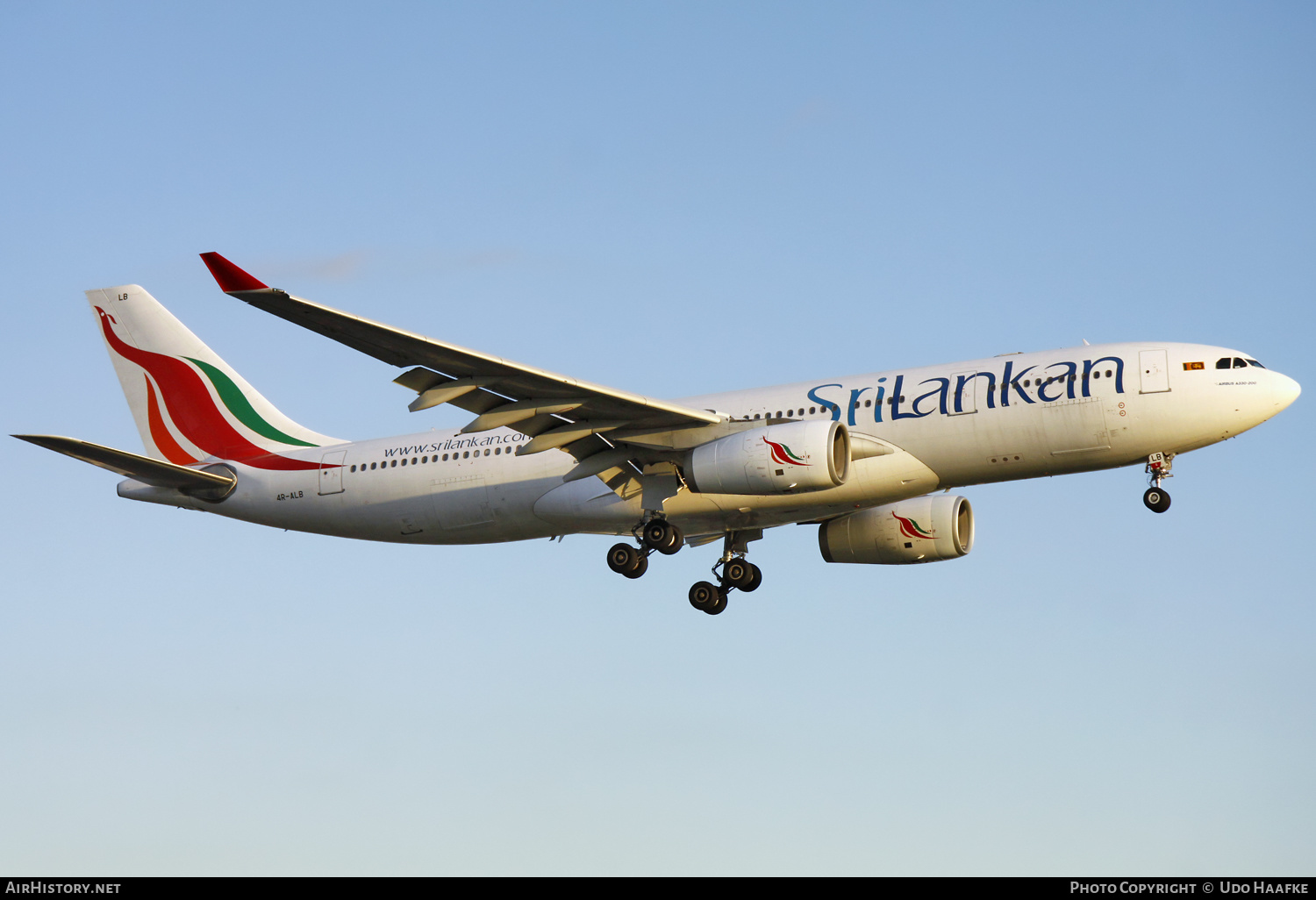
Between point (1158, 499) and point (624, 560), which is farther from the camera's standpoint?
point (624, 560)

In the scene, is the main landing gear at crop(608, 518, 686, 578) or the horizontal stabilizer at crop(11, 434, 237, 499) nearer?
the horizontal stabilizer at crop(11, 434, 237, 499)

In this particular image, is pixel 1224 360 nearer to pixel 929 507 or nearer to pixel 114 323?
pixel 929 507

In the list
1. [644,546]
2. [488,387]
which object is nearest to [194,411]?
[488,387]

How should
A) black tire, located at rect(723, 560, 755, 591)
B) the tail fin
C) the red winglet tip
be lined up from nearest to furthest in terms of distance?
the red winglet tip, black tire, located at rect(723, 560, 755, 591), the tail fin

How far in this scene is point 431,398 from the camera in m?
30.5

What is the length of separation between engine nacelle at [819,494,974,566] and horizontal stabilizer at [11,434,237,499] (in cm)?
1551

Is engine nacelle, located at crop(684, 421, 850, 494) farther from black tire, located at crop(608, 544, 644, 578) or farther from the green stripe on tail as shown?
the green stripe on tail

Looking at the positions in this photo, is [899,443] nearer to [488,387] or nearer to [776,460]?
[776,460]

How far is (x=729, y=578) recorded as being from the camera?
37.2 m

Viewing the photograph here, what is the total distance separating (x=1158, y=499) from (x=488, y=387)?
46.8 feet

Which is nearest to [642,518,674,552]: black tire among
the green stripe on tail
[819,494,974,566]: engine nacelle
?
[819,494,974,566]: engine nacelle

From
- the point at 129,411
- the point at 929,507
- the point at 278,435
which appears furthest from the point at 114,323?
the point at 929,507

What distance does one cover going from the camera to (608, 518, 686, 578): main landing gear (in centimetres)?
3403
